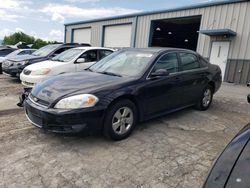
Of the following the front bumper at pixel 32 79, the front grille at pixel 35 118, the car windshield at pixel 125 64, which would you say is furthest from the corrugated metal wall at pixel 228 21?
the front grille at pixel 35 118

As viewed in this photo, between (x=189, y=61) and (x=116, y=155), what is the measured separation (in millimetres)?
2935

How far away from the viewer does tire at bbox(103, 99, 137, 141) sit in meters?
3.50

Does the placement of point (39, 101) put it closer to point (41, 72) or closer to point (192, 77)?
point (192, 77)

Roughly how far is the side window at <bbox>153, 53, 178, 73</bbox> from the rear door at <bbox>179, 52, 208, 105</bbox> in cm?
22

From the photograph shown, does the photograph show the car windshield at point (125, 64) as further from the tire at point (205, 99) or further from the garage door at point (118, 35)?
the garage door at point (118, 35)

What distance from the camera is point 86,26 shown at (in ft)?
71.5

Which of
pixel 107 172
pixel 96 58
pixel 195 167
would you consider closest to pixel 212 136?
pixel 195 167

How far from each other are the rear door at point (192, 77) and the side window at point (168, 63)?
0.22 metres

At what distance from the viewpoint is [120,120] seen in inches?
145

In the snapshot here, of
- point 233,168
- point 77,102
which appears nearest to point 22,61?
point 77,102

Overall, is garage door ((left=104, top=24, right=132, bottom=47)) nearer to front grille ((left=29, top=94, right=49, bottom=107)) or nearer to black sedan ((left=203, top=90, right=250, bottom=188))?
front grille ((left=29, top=94, right=49, bottom=107))

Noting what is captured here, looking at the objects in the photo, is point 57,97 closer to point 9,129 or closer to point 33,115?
point 33,115

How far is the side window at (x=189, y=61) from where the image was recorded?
493 centimetres

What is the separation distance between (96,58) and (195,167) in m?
6.07
